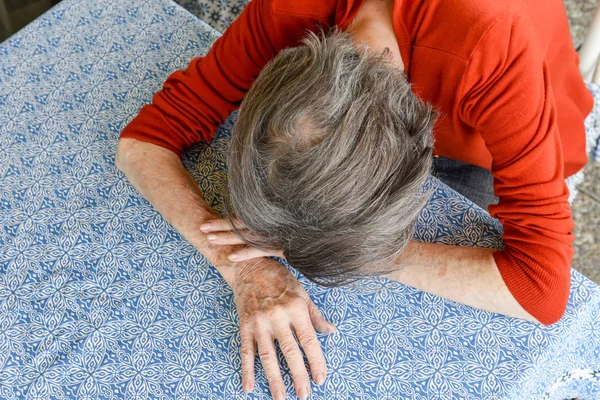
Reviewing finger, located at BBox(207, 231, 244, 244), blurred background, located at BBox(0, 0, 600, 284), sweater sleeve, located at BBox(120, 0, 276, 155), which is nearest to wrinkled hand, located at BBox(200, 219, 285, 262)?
finger, located at BBox(207, 231, 244, 244)

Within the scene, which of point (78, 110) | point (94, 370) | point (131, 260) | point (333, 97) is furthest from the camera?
point (78, 110)

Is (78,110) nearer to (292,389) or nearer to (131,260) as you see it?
(131,260)

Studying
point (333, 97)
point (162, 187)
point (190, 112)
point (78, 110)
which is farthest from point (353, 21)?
point (78, 110)

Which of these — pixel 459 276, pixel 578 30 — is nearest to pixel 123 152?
pixel 459 276

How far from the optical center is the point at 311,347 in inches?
41.0

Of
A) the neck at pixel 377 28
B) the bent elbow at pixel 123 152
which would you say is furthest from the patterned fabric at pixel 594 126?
the bent elbow at pixel 123 152

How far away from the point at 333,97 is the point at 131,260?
633 mm

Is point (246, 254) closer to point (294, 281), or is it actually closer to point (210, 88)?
point (294, 281)

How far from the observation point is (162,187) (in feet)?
4.08

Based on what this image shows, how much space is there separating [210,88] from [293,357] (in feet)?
2.03

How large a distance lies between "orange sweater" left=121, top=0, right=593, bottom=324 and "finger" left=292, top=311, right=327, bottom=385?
387 millimetres

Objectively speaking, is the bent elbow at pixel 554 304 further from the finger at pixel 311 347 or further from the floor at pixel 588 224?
the floor at pixel 588 224

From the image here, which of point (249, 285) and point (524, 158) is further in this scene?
point (249, 285)

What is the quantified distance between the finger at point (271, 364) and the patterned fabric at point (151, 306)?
31 mm
